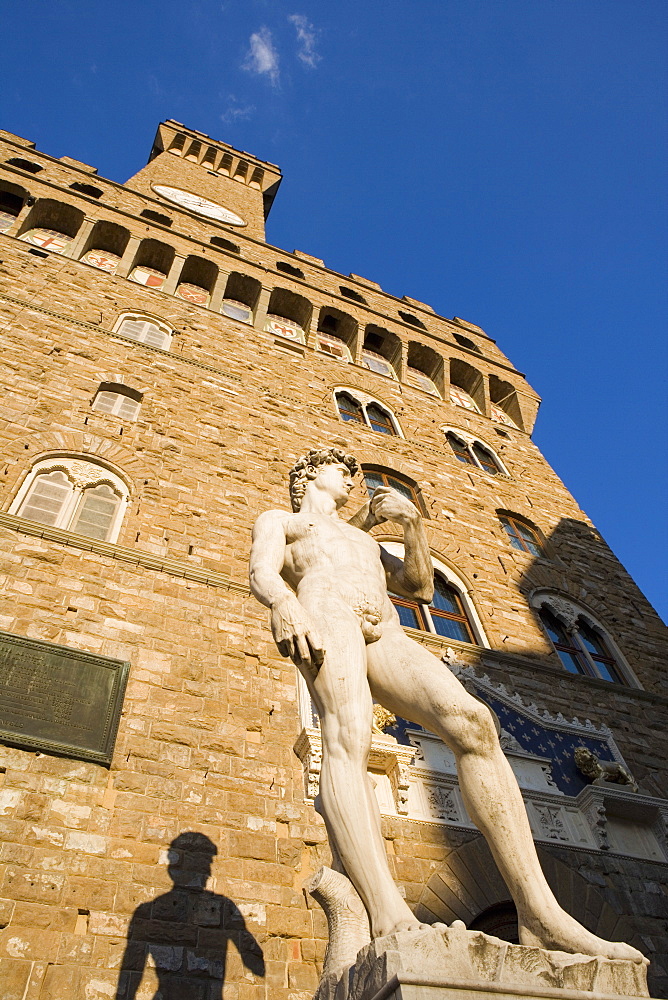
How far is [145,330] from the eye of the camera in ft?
35.9

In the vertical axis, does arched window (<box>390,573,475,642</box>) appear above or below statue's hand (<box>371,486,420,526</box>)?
above

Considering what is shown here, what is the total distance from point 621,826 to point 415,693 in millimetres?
4315

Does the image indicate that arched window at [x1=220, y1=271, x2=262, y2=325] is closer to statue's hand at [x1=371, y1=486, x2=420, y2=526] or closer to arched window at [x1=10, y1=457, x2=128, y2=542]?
arched window at [x1=10, y1=457, x2=128, y2=542]

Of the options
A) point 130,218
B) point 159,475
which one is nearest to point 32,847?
point 159,475

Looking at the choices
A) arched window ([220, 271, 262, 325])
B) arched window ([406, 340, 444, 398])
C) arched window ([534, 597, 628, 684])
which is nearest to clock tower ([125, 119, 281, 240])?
arched window ([220, 271, 262, 325])

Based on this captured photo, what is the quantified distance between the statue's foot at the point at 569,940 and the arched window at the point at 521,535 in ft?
26.2

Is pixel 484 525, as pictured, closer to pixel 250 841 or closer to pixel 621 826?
pixel 621 826

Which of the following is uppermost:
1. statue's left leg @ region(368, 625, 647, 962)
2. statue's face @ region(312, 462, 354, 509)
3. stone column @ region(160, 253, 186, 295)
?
stone column @ region(160, 253, 186, 295)

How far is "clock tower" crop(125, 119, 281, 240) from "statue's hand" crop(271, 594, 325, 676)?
50.3 ft

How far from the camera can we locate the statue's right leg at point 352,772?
91.3 inches

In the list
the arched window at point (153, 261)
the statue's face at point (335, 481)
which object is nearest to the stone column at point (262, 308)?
the arched window at point (153, 261)

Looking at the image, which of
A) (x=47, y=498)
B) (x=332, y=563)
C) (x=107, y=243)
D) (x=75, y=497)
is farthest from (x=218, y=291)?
(x=332, y=563)

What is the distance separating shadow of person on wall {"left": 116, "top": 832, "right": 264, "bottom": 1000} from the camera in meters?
3.62

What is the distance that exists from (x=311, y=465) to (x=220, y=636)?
7.22ft
